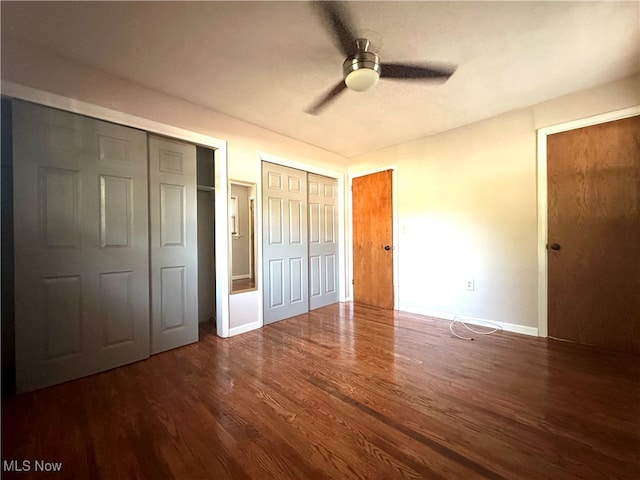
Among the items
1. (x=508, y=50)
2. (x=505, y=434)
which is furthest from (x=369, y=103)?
(x=505, y=434)

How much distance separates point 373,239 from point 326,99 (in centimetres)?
220

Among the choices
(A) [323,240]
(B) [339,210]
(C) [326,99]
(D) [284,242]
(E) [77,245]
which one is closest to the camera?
(E) [77,245]

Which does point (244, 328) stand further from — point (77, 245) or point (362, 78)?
→ point (362, 78)

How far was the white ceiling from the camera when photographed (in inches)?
58.0

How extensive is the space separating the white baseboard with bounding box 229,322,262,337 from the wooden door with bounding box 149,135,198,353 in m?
0.35

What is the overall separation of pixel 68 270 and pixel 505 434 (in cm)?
297

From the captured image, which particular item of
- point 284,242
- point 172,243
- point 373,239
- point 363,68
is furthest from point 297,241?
point 363,68

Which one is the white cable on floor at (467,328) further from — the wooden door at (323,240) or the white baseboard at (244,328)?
the white baseboard at (244,328)

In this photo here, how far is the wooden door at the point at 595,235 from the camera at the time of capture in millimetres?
2178

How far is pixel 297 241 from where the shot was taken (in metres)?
3.47

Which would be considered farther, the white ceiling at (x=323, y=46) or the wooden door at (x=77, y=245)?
the wooden door at (x=77, y=245)

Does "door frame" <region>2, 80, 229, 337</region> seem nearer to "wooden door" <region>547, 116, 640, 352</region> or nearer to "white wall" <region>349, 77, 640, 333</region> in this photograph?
"white wall" <region>349, 77, 640, 333</region>

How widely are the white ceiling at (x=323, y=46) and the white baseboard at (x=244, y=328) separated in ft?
7.59

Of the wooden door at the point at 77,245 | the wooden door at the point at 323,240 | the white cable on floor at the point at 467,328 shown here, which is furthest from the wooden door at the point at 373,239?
the wooden door at the point at 77,245
